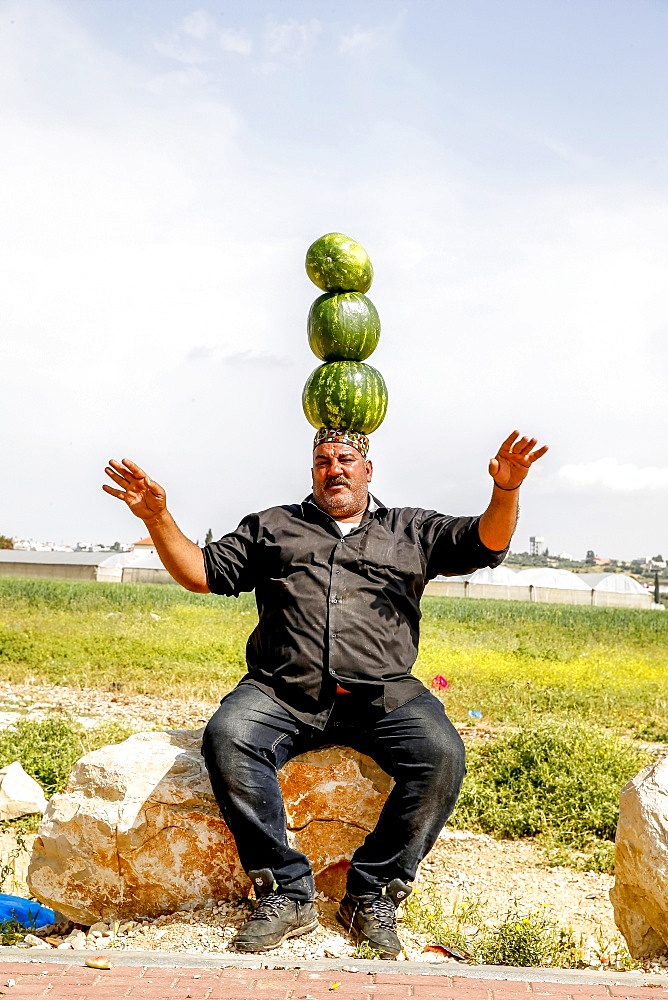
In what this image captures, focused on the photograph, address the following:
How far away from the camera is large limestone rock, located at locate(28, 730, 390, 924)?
4297 mm

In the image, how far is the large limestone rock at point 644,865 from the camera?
3.96 m

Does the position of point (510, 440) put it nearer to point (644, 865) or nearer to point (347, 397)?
point (347, 397)

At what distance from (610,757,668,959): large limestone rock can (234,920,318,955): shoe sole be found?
4.53 feet

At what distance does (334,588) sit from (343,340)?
158cm

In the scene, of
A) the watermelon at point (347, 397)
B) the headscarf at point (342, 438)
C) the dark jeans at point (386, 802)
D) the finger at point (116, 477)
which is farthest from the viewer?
the watermelon at point (347, 397)

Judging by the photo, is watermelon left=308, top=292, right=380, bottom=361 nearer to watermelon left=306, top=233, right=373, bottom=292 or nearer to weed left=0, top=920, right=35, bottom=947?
watermelon left=306, top=233, right=373, bottom=292

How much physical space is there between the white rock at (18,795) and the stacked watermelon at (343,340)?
3.33 m

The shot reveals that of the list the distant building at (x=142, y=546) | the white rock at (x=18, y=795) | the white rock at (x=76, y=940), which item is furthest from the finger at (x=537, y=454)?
the distant building at (x=142, y=546)

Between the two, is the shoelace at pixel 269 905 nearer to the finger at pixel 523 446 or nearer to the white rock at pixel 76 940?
the white rock at pixel 76 940

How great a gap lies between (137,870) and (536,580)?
185 ft

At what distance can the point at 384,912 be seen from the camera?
13.3ft

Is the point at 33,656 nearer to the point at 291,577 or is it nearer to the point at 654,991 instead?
the point at 291,577

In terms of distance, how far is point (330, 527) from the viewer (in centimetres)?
477

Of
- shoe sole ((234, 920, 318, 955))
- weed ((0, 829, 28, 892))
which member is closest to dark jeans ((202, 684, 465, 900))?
shoe sole ((234, 920, 318, 955))
